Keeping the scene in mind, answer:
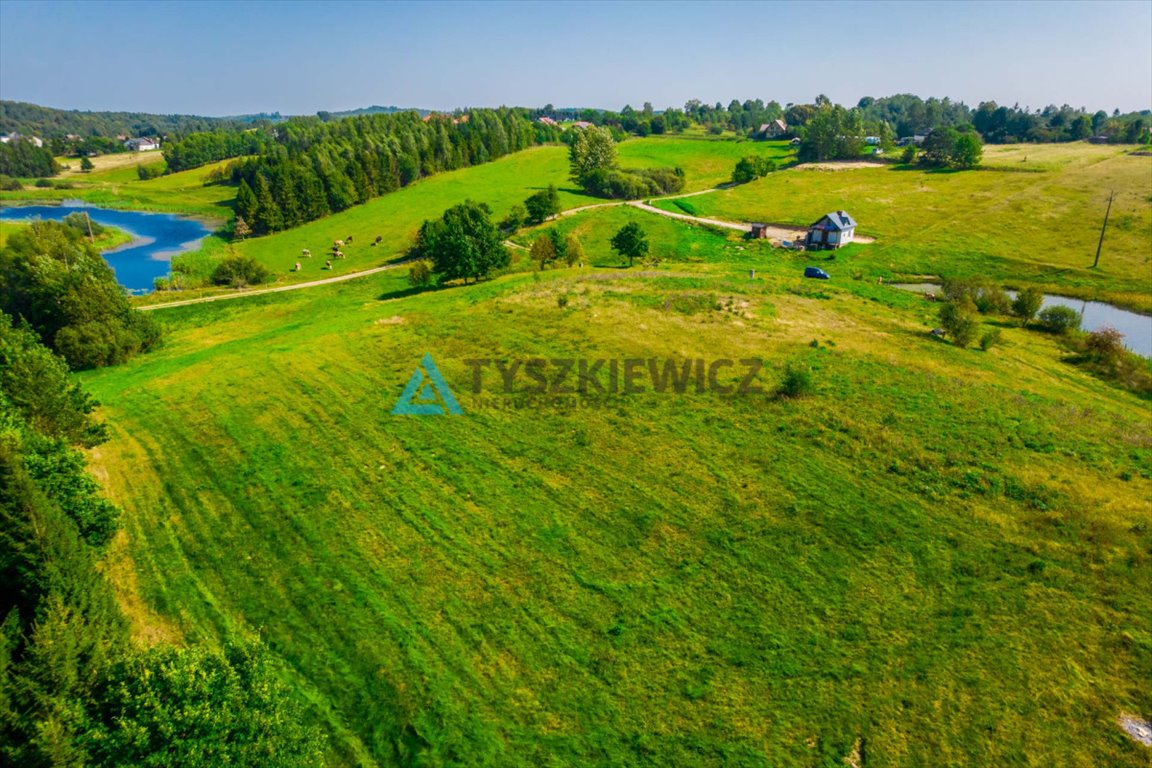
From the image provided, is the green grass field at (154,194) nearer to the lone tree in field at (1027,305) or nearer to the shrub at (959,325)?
the shrub at (959,325)

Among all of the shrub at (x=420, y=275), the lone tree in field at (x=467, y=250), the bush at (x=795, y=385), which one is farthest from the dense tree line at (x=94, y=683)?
the shrub at (x=420, y=275)

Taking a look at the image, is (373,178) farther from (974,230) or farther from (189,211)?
(974,230)

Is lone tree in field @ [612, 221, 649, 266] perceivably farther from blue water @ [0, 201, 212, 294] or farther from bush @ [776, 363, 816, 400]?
blue water @ [0, 201, 212, 294]

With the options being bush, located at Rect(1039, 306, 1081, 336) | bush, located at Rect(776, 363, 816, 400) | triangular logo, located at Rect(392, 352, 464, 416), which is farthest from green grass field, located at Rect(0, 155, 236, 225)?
bush, located at Rect(1039, 306, 1081, 336)

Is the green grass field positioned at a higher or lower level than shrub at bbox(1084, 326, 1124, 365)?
higher

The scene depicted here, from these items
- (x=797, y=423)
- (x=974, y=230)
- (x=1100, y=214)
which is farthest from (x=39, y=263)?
(x=1100, y=214)

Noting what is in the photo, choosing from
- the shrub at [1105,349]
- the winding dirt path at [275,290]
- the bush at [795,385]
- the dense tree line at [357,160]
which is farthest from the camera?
the dense tree line at [357,160]
